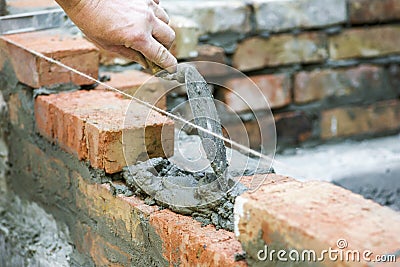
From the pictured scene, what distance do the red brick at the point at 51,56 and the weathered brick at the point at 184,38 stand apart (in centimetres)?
43

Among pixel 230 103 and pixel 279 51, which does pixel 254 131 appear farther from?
pixel 279 51

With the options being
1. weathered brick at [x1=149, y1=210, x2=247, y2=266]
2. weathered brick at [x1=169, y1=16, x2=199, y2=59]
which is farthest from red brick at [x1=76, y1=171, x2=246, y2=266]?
weathered brick at [x1=169, y1=16, x2=199, y2=59]

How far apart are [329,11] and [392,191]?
845mm

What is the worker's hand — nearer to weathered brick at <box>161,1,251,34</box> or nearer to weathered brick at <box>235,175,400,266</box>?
weathered brick at <box>235,175,400,266</box>

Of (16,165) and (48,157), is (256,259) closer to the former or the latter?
(48,157)

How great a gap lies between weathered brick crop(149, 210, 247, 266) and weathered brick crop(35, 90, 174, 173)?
21cm

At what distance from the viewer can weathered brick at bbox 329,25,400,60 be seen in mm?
2715

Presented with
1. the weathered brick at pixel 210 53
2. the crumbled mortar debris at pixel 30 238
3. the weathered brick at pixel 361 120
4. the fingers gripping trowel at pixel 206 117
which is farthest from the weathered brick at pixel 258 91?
the fingers gripping trowel at pixel 206 117

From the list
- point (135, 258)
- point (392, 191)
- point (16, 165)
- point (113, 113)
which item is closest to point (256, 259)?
point (135, 258)

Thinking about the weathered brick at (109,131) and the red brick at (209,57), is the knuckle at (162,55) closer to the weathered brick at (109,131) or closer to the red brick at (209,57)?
the weathered brick at (109,131)

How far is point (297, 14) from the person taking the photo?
262 cm

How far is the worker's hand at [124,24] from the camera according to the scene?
1.37 meters

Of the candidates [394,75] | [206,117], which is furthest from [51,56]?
[394,75]

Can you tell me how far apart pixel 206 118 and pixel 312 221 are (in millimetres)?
436
